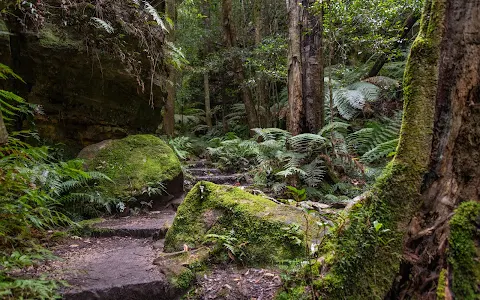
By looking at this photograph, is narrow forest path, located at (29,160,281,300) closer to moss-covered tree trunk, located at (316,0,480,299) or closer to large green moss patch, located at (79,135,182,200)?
moss-covered tree trunk, located at (316,0,480,299)

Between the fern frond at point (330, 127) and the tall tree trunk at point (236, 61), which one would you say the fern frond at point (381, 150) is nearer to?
the fern frond at point (330, 127)

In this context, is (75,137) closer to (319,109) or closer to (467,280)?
(319,109)

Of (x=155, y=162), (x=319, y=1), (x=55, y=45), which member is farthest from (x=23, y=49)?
(x=319, y=1)

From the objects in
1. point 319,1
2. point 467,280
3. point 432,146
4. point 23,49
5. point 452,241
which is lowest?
point 467,280

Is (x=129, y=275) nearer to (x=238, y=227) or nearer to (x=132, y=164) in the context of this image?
(x=238, y=227)

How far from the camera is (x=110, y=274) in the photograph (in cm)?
276

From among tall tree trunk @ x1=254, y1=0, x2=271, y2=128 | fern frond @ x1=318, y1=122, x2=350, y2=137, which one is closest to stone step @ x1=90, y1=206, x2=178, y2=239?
fern frond @ x1=318, y1=122, x2=350, y2=137

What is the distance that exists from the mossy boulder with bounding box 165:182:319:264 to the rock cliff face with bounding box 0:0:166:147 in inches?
100

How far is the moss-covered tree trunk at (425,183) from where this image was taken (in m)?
1.85

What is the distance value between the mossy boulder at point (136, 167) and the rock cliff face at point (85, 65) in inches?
28.7

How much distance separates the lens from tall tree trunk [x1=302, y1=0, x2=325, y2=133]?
20.2 ft

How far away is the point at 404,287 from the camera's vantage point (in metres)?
1.95

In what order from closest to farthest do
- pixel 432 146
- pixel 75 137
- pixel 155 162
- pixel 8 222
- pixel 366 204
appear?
1. pixel 432 146
2. pixel 366 204
3. pixel 8 222
4. pixel 155 162
5. pixel 75 137

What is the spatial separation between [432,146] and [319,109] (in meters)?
4.48
